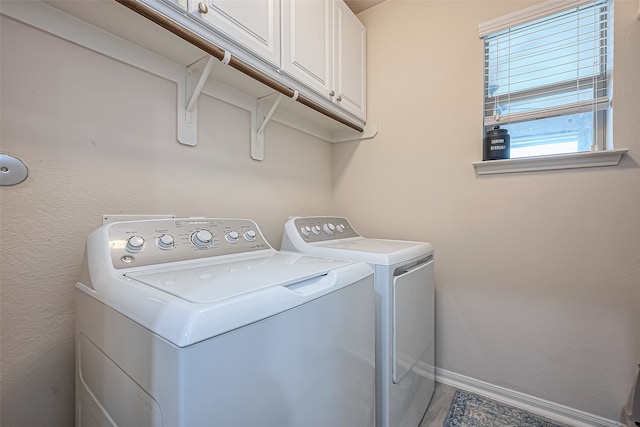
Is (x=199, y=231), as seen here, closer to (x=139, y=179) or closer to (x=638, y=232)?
(x=139, y=179)

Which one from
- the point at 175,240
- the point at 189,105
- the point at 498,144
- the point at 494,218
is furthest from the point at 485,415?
the point at 189,105

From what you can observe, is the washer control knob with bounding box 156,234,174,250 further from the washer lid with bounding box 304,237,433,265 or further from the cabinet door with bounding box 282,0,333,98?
the cabinet door with bounding box 282,0,333,98

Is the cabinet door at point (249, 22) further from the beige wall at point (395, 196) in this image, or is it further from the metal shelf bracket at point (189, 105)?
the beige wall at point (395, 196)

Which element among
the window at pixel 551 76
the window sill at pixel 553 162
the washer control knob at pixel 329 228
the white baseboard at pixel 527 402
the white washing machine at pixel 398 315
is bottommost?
the white baseboard at pixel 527 402

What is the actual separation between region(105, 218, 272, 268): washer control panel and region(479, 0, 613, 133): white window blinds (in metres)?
1.57

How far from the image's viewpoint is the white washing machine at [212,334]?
48 cm

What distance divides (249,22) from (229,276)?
106 centimetres

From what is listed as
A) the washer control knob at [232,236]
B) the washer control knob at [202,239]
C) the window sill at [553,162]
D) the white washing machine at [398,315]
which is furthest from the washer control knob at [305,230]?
the window sill at [553,162]

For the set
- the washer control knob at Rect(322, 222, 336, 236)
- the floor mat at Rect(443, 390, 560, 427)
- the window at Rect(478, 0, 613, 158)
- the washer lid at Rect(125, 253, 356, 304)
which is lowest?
the floor mat at Rect(443, 390, 560, 427)

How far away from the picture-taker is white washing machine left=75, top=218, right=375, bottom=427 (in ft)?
1.58

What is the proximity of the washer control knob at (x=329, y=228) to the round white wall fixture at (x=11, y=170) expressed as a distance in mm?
1250

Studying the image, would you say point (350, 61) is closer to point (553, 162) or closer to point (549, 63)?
point (549, 63)

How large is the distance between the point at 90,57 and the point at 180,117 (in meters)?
0.34

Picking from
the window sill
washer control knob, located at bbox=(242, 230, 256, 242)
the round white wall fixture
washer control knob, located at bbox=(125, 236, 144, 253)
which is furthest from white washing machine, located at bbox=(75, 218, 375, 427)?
the window sill
